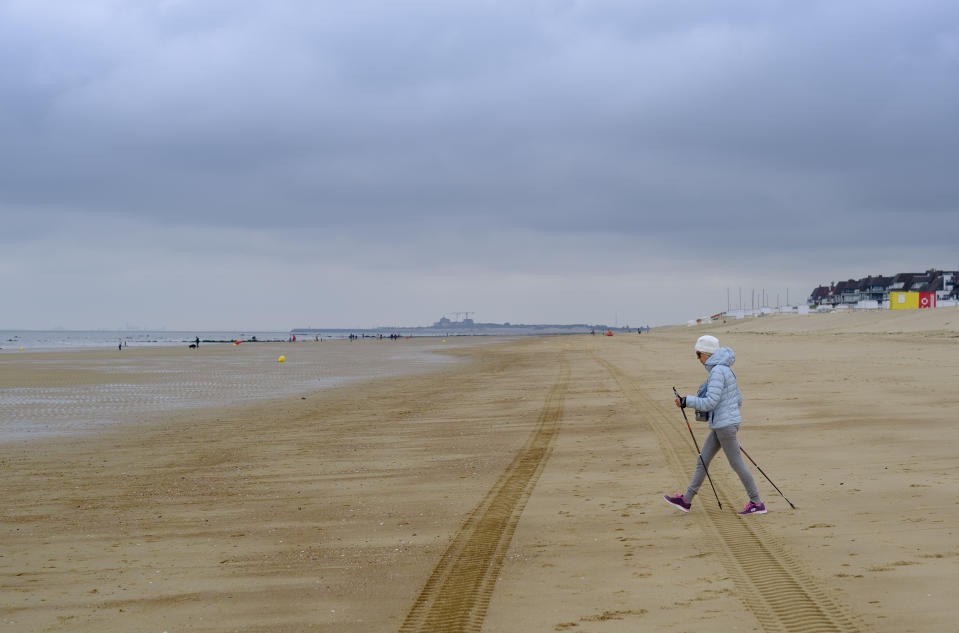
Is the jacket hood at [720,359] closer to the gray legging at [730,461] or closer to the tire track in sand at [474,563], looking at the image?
the gray legging at [730,461]

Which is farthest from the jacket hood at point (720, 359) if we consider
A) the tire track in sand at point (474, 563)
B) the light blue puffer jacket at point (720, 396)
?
the tire track in sand at point (474, 563)

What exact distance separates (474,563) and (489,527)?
117cm

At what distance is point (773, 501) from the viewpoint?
864 centimetres

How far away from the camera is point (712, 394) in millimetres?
7973

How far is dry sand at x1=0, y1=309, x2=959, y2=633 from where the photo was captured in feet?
18.7

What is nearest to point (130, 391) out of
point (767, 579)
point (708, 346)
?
point (708, 346)

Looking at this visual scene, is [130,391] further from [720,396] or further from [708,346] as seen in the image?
[720,396]

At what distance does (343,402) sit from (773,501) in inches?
603

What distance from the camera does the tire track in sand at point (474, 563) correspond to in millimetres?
5555

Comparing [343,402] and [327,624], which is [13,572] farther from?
[343,402]

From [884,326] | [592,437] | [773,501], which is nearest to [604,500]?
[773,501]

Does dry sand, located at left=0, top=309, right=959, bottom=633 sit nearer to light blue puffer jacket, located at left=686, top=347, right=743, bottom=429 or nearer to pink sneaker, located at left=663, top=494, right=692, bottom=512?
pink sneaker, located at left=663, top=494, right=692, bottom=512

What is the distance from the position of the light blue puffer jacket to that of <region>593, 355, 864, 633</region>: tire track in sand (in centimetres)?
107

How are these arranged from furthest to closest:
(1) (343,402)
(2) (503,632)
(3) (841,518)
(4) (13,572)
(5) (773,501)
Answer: (1) (343,402) < (5) (773,501) < (3) (841,518) < (4) (13,572) < (2) (503,632)
